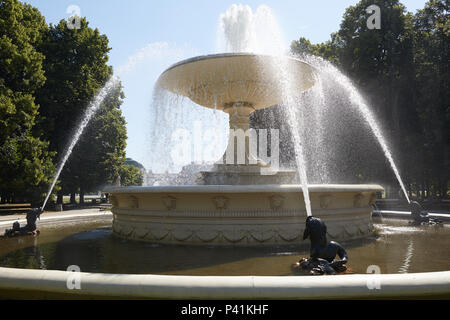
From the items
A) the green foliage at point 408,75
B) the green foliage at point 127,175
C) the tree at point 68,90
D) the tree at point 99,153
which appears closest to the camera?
the green foliage at point 408,75

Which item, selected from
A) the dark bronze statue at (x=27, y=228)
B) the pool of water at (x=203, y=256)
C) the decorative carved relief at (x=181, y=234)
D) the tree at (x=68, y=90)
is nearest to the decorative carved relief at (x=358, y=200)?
the pool of water at (x=203, y=256)

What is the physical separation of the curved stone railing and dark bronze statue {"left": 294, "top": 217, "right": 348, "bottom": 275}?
A: 1280mm

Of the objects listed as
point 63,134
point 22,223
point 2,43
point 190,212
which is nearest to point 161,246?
point 190,212

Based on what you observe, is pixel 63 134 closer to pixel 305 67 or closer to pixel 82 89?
pixel 82 89

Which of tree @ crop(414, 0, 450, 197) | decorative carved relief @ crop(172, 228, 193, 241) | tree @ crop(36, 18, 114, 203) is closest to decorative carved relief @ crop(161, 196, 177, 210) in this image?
decorative carved relief @ crop(172, 228, 193, 241)

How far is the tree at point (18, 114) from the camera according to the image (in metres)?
19.2

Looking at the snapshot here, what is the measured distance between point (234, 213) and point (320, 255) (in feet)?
7.68

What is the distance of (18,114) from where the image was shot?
1962 centimetres

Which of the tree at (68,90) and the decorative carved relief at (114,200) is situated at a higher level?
the tree at (68,90)

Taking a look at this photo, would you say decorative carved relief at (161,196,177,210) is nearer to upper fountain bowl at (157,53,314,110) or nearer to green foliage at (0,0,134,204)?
upper fountain bowl at (157,53,314,110)

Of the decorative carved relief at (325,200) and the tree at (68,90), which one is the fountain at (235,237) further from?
the tree at (68,90)

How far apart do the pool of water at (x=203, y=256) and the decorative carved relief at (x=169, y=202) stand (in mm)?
796

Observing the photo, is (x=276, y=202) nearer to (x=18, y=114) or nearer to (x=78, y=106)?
(x=18, y=114)

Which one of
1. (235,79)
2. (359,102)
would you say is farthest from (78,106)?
(359,102)
